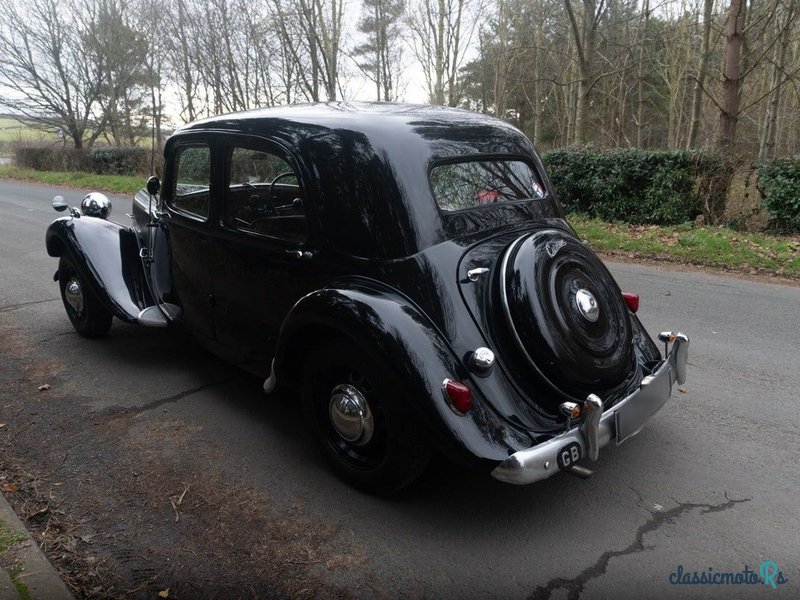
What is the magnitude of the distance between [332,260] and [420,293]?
54 cm

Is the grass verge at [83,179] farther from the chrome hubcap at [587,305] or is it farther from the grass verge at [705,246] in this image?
the chrome hubcap at [587,305]

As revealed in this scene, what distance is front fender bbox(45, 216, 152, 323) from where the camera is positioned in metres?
4.32

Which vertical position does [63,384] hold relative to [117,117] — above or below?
below

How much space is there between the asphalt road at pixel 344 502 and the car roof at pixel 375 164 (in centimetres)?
122

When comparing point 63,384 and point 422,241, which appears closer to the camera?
point 422,241

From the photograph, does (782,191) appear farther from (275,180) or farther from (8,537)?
(8,537)

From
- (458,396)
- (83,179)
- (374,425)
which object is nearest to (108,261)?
(374,425)

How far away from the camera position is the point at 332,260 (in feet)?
10.1

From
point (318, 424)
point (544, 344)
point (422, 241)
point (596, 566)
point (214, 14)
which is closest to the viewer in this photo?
point (596, 566)

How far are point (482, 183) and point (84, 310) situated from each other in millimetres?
3430

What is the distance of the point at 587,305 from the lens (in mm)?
2836

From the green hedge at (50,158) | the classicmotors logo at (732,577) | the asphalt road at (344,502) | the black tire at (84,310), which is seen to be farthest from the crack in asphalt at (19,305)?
the green hedge at (50,158)

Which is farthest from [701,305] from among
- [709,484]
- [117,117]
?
[117,117]

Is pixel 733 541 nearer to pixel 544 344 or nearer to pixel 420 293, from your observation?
pixel 544 344
